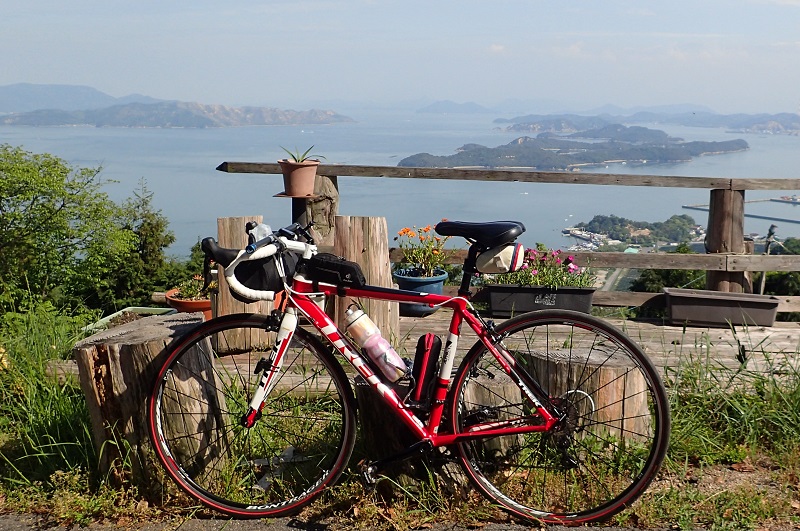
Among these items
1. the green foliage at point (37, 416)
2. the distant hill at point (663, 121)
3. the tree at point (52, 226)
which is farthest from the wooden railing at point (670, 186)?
the distant hill at point (663, 121)

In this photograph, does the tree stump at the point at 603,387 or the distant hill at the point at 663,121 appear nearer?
the tree stump at the point at 603,387

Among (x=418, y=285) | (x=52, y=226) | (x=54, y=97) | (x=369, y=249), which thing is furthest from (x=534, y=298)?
(x=54, y=97)

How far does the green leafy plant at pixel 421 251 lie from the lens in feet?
22.4

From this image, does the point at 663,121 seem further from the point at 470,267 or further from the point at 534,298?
the point at 470,267

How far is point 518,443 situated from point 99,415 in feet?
5.61

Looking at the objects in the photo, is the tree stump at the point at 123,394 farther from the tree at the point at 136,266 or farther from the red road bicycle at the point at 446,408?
the tree at the point at 136,266

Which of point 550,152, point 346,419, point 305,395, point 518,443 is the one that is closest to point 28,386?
point 305,395

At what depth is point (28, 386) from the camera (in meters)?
3.77

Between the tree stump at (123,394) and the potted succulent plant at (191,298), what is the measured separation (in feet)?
11.6

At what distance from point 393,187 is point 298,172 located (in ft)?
14.9

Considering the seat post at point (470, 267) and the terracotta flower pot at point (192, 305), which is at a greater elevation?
the seat post at point (470, 267)

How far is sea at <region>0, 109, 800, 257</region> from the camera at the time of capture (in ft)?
25.1

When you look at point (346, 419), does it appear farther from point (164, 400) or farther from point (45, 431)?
point (45, 431)

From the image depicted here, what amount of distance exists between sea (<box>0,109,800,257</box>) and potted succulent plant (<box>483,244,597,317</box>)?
1.49ft
